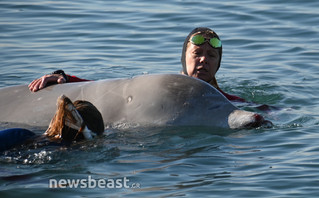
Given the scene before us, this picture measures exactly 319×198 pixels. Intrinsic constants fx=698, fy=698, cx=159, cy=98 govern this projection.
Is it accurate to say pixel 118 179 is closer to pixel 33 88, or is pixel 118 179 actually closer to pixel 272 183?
pixel 272 183

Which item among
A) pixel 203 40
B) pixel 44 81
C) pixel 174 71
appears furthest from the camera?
pixel 174 71

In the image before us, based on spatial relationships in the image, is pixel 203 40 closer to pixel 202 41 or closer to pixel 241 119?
pixel 202 41

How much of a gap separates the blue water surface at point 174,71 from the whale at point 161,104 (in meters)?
0.12

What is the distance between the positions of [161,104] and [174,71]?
4.32 meters

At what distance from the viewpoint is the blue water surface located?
607cm

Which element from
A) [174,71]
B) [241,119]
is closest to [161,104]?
[241,119]

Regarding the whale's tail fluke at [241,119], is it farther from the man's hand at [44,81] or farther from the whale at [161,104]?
the man's hand at [44,81]

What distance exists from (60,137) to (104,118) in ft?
3.07

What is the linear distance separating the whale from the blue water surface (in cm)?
12

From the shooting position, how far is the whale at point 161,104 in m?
7.25

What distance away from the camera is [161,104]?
286 inches

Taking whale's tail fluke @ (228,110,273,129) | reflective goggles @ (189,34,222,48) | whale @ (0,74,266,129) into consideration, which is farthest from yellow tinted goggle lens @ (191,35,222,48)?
whale's tail fluke @ (228,110,273,129)

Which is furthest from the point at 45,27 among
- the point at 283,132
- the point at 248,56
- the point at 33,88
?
the point at 283,132

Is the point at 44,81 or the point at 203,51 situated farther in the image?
the point at 203,51
